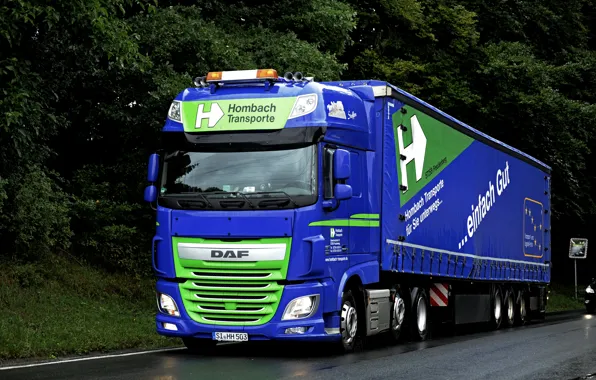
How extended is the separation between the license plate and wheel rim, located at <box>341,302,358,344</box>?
1.48m

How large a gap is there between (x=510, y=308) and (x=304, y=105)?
12.0 meters

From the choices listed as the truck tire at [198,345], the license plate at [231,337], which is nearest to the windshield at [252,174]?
the license plate at [231,337]

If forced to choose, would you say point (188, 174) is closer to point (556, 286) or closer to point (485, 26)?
point (485, 26)

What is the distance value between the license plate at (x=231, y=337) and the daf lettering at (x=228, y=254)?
0.98m

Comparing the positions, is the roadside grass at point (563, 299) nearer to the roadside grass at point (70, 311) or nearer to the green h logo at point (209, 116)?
the roadside grass at point (70, 311)

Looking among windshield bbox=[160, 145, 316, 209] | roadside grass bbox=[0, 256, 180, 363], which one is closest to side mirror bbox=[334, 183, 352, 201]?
windshield bbox=[160, 145, 316, 209]

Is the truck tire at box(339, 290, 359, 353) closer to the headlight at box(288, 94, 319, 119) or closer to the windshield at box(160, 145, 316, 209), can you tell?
the windshield at box(160, 145, 316, 209)

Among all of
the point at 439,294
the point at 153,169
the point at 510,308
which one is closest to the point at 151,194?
the point at 153,169

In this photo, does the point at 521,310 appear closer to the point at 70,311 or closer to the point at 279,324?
the point at 70,311

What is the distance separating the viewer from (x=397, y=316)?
54.3ft

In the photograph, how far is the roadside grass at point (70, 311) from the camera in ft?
45.5

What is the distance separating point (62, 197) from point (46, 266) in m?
1.46

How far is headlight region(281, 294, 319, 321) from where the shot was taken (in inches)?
520

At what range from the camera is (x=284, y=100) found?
13766 mm
